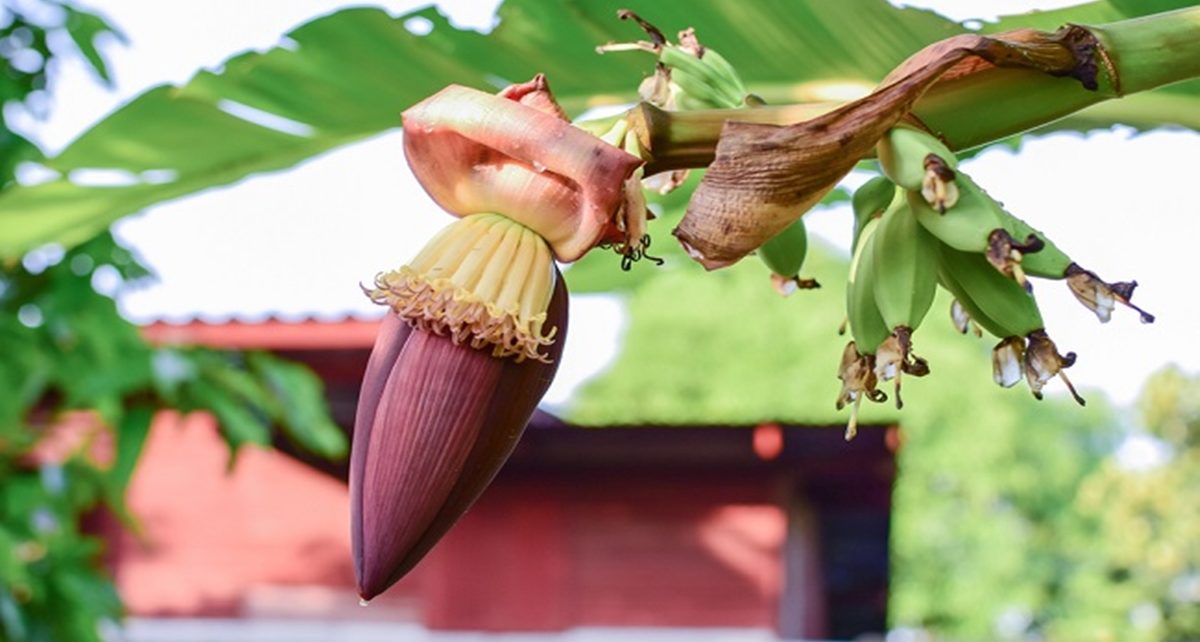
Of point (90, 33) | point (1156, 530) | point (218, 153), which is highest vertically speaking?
point (218, 153)

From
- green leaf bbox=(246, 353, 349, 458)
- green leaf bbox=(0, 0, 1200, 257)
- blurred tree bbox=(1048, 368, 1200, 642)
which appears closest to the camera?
green leaf bbox=(0, 0, 1200, 257)

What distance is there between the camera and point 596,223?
12.3 inches

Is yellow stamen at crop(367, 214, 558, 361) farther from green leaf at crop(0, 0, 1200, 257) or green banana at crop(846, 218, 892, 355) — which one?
green leaf at crop(0, 0, 1200, 257)

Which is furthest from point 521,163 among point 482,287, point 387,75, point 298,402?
point 298,402

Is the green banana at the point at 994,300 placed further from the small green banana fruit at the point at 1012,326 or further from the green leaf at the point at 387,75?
the green leaf at the point at 387,75

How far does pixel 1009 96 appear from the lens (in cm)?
31

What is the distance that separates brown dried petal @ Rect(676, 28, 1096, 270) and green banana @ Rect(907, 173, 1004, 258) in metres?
0.03

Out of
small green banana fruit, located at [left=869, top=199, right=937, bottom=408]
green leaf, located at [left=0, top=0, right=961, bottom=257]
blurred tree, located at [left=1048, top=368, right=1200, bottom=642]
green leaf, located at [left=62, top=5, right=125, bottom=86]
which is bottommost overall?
blurred tree, located at [left=1048, top=368, right=1200, bottom=642]

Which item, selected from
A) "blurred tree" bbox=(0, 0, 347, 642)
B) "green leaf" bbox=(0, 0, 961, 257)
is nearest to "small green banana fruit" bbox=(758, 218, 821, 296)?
"green leaf" bbox=(0, 0, 961, 257)

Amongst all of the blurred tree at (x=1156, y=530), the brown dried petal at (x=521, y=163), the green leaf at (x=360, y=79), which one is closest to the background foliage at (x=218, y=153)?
the green leaf at (x=360, y=79)

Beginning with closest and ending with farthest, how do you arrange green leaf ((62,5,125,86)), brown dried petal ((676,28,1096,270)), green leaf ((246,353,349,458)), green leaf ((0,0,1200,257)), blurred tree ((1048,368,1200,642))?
brown dried petal ((676,28,1096,270))
green leaf ((0,0,1200,257))
green leaf ((62,5,125,86))
green leaf ((246,353,349,458))
blurred tree ((1048,368,1200,642))

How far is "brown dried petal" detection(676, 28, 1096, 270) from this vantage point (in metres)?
0.30

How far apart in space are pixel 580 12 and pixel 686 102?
258mm

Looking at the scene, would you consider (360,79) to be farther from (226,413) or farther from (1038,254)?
(226,413)
